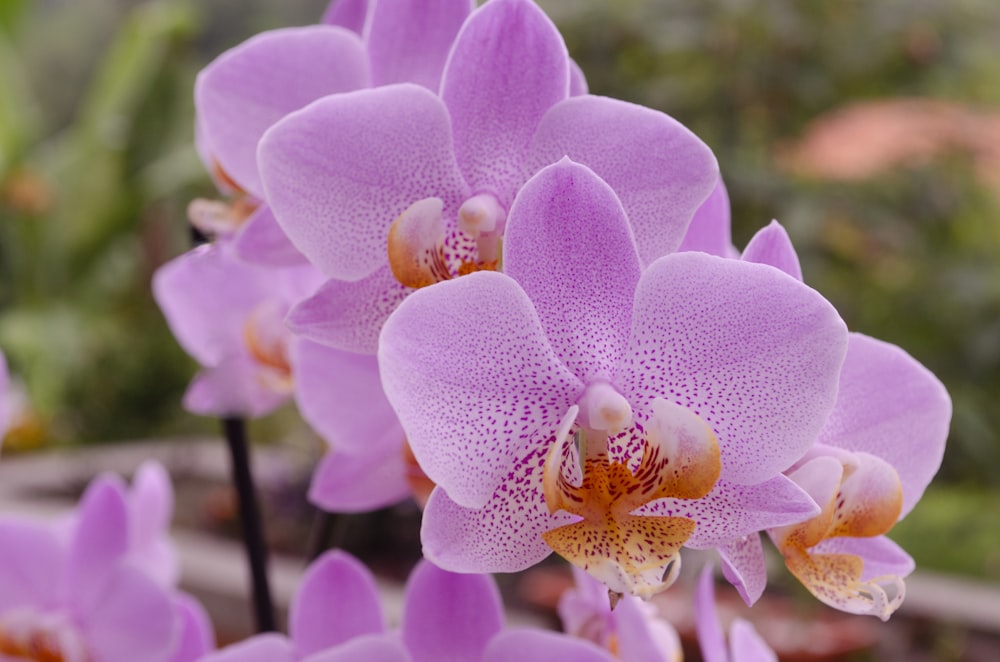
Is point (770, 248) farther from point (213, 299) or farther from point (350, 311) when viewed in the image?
point (213, 299)

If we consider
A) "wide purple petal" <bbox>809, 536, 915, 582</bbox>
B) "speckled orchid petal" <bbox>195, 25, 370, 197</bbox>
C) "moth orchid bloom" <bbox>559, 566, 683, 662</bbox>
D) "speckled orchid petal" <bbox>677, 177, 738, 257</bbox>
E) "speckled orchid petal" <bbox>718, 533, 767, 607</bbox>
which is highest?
"speckled orchid petal" <bbox>195, 25, 370, 197</bbox>

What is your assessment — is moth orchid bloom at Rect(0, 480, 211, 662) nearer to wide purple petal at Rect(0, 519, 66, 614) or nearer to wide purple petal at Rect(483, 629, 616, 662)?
wide purple petal at Rect(0, 519, 66, 614)

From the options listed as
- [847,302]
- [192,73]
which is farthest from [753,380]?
[192,73]

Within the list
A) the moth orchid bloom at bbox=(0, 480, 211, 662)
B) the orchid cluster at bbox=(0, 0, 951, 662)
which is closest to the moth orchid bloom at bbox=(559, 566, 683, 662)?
the orchid cluster at bbox=(0, 0, 951, 662)

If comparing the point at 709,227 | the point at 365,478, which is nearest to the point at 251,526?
the point at 365,478

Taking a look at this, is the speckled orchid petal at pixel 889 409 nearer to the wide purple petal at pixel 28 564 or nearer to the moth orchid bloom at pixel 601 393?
the moth orchid bloom at pixel 601 393

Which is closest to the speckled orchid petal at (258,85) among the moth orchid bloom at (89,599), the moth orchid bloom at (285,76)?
the moth orchid bloom at (285,76)
